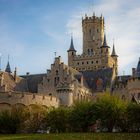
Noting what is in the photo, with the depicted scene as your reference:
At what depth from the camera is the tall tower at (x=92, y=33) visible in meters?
110

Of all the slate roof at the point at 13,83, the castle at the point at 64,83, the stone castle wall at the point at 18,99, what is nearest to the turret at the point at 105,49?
the castle at the point at 64,83

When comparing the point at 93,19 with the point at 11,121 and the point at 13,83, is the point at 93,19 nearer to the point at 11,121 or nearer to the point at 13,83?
the point at 13,83

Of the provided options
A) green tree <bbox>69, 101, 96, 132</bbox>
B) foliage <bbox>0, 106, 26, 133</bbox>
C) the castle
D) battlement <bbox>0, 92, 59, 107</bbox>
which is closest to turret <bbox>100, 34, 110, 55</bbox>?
the castle

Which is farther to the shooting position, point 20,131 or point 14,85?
point 14,85

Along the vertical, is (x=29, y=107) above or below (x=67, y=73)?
below

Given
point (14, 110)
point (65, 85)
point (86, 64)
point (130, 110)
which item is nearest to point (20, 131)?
point (14, 110)

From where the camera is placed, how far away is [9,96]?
203 ft

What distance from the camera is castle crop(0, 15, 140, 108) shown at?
64.0 metres

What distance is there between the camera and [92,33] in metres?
111

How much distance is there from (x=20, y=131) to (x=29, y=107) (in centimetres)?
542

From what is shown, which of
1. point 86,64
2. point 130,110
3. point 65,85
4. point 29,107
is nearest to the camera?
point 130,110

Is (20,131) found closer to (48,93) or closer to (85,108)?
(85,108)

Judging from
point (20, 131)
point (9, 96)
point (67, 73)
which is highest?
point (67, 73)

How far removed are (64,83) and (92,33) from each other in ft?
126
